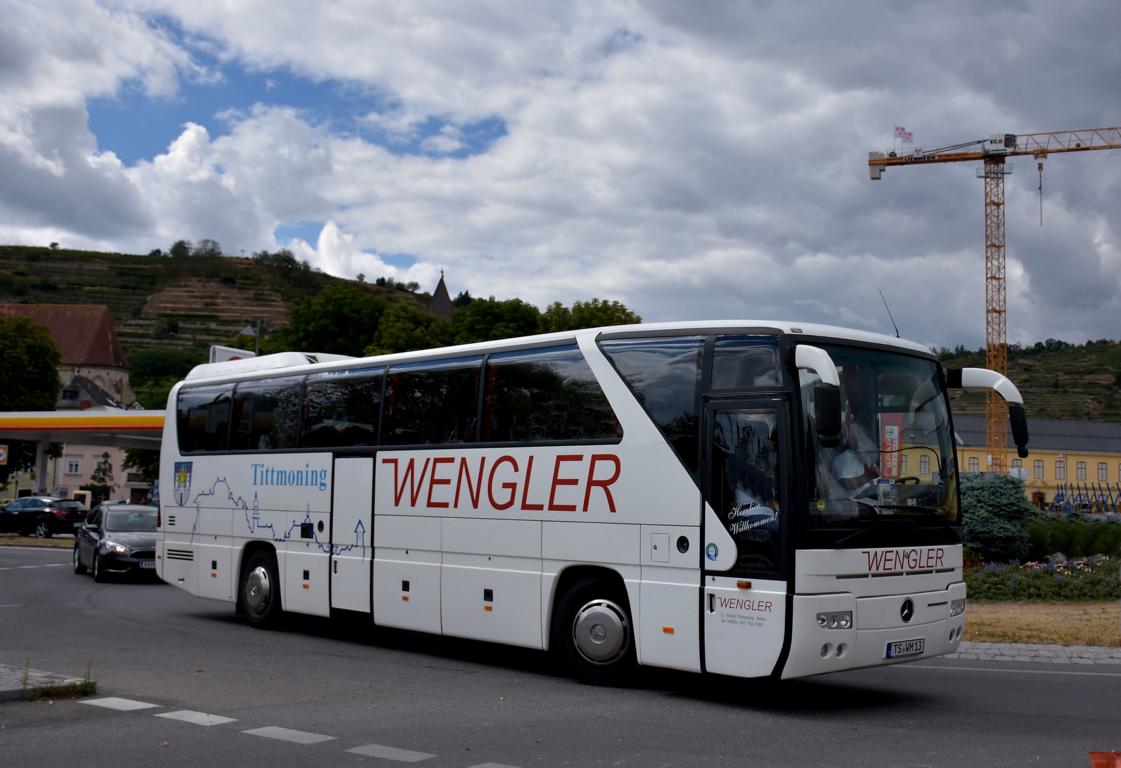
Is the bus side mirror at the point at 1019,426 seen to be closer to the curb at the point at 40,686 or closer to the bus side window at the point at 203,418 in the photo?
the curb at the point at 40,686

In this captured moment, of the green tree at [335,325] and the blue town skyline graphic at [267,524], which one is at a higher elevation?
the green tree at [335,325]

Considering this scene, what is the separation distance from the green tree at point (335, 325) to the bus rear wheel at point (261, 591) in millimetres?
62763

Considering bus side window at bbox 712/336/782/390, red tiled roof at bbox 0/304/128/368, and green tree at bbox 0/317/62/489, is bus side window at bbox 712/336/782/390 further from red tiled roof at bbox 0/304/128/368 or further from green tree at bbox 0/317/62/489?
red tiled roof at bbox 0/304/128/368

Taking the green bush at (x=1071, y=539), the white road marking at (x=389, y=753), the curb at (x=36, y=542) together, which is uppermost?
the green bush at (x=1071, y=539)

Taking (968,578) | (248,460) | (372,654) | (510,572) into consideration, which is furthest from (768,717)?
(968,578)

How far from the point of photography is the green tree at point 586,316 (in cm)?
6675

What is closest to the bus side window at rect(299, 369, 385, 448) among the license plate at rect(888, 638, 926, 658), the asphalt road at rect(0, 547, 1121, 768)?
the asphalt road at rect(0, 547, 1121, 768)

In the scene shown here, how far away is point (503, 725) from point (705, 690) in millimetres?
2736

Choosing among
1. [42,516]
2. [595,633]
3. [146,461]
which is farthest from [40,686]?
[146,461]

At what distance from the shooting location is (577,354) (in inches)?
456

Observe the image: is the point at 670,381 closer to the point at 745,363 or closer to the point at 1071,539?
the point at 745,363

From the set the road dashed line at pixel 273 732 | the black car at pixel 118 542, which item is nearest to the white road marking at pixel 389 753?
the road dashed line at pixel 273 732

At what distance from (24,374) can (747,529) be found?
257 ft

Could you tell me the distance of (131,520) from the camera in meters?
24.9
